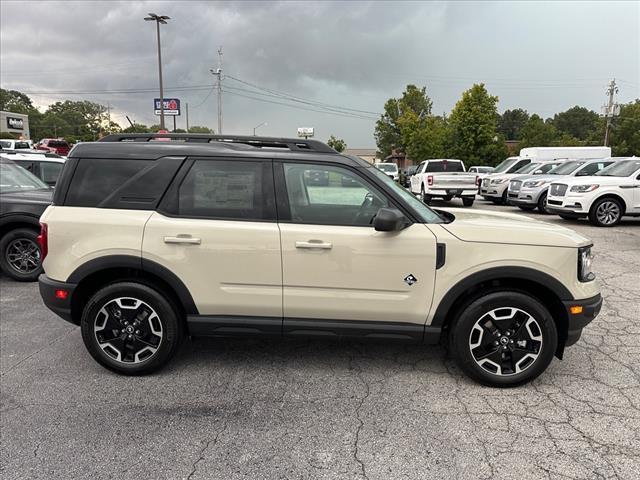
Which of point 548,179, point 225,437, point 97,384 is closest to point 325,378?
point 225,437

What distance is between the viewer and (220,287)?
11.2 ft

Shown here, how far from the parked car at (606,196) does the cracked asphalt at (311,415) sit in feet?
26.2

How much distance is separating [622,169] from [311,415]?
11.9 m

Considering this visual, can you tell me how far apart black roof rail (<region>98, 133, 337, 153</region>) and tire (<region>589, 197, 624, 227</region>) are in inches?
402

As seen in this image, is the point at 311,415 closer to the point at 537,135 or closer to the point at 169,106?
the point at 169,106

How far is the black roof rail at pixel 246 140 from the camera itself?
362cm

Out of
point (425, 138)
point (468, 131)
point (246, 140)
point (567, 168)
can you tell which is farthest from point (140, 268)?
point (425, 138)

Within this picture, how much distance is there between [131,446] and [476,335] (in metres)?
2.45

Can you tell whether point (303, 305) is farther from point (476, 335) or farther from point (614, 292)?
point (614, 292)

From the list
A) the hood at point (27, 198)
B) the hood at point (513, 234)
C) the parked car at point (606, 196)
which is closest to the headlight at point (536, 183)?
the parked car at point (606, 196)

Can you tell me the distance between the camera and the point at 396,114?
61.0 metres

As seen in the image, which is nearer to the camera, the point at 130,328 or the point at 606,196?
the point at 130,328

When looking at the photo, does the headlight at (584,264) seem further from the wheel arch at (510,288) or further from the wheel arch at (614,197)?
the wheel arch at (614,197)

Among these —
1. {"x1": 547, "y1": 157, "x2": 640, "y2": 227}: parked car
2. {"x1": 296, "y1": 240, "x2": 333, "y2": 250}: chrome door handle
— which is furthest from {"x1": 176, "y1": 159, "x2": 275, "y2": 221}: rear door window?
{"x1": 547, "y1": 157, "x2": 640, "y2": 227}: parked car
